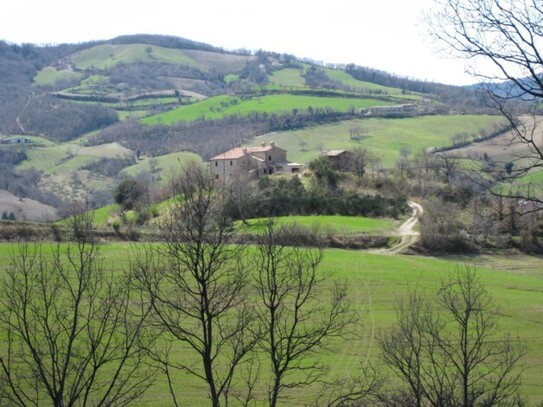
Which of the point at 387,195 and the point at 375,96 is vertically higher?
the point at 375,96

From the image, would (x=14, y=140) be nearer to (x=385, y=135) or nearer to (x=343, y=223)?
(x=385, y=135)

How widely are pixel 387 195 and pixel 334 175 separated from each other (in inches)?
296

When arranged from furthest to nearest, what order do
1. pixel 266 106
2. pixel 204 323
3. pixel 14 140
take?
pixel 14 140 < pixel 266 106 < pixel 204 323

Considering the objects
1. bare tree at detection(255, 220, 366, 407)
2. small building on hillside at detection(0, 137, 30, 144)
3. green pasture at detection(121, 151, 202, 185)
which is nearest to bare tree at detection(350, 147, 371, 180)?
green pasture at detection(121, 151, 202, 185)

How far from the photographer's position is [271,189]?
80812mm

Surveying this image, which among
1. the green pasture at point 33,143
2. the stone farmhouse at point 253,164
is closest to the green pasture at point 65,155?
the green pasture at point 33,143

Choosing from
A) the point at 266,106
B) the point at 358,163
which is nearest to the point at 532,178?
the point at 358,163

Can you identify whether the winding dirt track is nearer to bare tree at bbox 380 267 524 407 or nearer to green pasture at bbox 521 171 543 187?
green pasture at bbox 521 171 543 187

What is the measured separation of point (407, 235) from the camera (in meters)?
67.8

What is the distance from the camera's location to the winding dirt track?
210 feet

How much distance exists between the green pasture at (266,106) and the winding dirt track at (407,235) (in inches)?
3875

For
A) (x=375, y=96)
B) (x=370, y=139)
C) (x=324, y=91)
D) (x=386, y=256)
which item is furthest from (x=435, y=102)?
(x=386, y=256)

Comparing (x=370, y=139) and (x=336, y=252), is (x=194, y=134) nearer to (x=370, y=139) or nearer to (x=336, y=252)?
(x=370, y=139)

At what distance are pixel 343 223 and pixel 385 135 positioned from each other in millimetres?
78788
